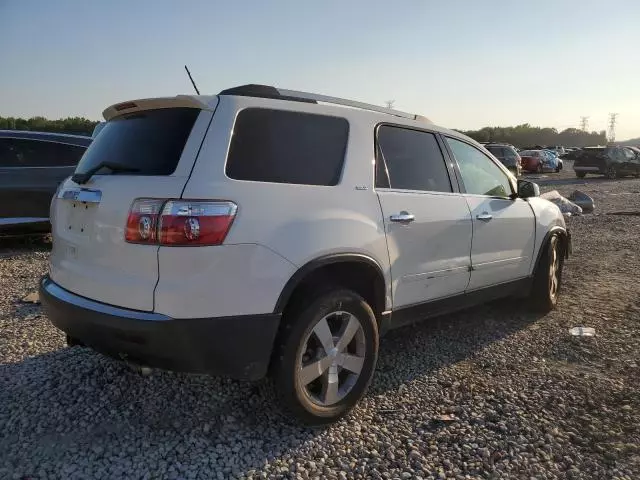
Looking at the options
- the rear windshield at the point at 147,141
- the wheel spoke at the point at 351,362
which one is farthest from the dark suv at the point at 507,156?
the rear windshield at the point at 147,141

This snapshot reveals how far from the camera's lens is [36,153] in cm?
792

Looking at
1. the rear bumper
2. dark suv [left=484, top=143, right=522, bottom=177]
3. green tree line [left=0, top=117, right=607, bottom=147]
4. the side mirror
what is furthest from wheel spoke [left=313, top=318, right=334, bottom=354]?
green tree line [left=0, top=117, right=607, bottom=147]

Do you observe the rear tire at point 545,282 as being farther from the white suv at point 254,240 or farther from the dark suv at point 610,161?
the dark suv at point 610,161

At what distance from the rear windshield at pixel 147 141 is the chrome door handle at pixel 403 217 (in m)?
1.37

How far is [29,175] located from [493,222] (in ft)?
21.3

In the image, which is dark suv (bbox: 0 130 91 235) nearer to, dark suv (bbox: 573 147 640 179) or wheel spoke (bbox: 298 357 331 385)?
wheel spoke (bbox: 298 357 331 385)

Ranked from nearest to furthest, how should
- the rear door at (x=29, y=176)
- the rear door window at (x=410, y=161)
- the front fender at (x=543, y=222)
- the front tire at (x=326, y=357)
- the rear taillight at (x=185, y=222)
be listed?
the rear taillight at (x=185, y=222) → the front tire at (x=326, y=357) → the rear door window at (x=410, y=161) → the front fender at (x=543, y=222) → the rear door at (x=29, y=176)

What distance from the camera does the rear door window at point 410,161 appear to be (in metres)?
3.59

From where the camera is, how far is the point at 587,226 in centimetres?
1149

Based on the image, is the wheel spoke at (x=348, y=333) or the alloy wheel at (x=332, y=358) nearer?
the alloy wheel at (x=332, y=358)

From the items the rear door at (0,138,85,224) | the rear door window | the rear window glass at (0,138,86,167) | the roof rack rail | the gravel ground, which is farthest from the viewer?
the rear window glass at (0,138,86,167)

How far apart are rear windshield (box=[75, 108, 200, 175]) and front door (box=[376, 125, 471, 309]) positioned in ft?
4.14

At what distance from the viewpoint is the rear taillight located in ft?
8.48

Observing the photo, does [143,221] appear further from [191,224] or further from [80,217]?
[80,217]
